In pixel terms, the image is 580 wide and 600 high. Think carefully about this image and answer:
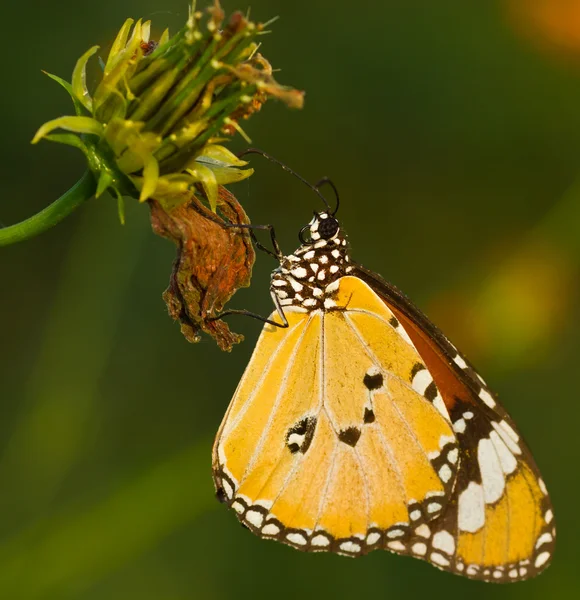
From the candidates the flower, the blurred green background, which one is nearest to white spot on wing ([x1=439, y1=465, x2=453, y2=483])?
the blurred green background

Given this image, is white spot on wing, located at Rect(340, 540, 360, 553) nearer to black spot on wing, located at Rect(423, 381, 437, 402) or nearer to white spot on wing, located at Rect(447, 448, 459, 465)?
white spot on wing, located at Rect(447, 448, 459, 465)

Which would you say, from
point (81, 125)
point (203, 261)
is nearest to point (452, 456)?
point (203, 261)

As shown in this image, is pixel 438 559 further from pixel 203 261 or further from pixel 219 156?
pixel 219 156

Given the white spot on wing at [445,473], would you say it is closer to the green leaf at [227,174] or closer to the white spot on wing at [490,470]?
the white spot on wing at [490,470]

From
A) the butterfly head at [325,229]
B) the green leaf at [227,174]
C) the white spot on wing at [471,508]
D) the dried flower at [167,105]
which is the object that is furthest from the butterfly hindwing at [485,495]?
the dried flower at [167,105]

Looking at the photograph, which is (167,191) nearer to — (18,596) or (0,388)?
(18,596)

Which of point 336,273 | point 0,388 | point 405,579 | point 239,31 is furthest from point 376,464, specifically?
point 0,388
